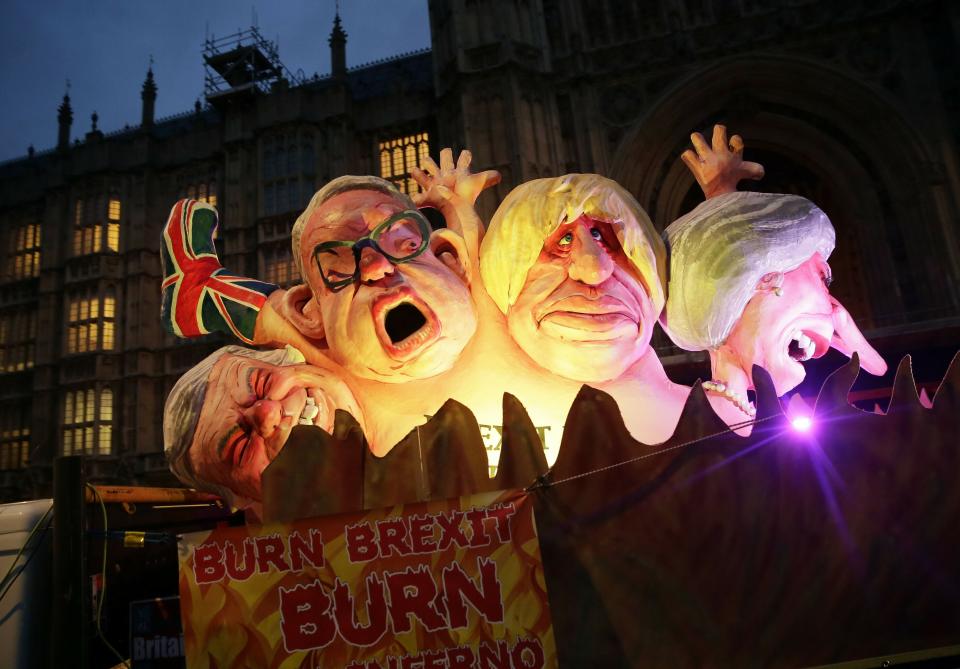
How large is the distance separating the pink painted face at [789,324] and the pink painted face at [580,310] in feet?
2.65

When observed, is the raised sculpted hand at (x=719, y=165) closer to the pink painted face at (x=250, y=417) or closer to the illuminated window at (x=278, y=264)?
the pink painted face at (x=250, y=417)

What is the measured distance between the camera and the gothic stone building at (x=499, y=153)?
47.1 feet

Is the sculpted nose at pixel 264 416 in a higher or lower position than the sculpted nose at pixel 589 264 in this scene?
lower

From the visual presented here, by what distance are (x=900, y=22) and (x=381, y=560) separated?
17468 millimetres

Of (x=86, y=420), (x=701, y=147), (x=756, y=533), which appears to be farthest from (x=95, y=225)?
(x=756, y=533)

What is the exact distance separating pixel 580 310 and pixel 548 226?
1.59 ft

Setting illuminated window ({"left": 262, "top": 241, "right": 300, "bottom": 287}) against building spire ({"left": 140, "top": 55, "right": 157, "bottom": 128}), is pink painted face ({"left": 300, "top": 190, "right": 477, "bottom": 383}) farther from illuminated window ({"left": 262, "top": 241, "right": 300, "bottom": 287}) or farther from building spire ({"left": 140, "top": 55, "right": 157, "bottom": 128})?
building spire ({"left": 140, "top": 55, "right": 157, "bottom": 128})

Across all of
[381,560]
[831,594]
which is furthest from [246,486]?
[831,594]

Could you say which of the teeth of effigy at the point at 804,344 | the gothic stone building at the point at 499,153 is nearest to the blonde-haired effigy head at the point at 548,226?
the teeth of effigy at the point at 804,344

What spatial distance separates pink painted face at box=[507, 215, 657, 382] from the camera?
11.4 ft

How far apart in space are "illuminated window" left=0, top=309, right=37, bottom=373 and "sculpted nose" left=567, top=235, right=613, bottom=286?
22712 mm

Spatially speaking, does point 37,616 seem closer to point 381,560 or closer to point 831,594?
point 381,560

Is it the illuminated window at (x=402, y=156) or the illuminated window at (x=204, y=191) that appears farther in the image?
the illuminated window at (x=204, y=191)

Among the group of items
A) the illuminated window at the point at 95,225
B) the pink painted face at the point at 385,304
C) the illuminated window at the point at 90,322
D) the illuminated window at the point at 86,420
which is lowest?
the pink painted face at the point at 385,304
